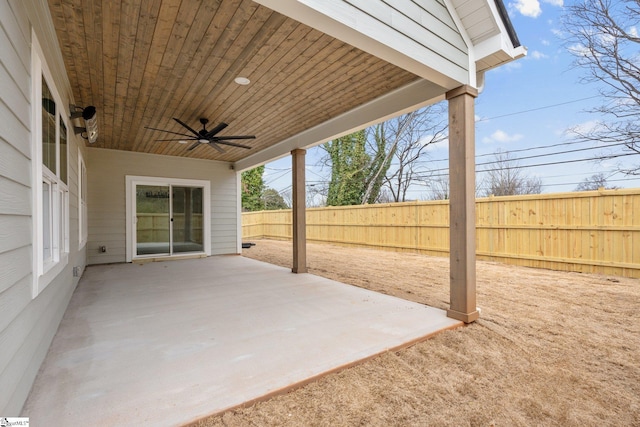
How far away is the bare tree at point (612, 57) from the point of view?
259 inches

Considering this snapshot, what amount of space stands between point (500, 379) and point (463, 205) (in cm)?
148

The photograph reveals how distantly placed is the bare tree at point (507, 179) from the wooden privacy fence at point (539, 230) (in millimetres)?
8486

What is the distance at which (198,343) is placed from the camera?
2.36 metres

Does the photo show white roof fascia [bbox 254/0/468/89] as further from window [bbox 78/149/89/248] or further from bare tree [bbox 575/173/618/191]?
bare tree [bbox 575/173/618/191]

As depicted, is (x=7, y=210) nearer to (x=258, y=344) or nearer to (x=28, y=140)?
(x=28, y=140)

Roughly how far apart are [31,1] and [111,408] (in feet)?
7.99

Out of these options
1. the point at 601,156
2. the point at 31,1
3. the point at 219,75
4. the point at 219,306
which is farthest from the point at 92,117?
the point at 601,156

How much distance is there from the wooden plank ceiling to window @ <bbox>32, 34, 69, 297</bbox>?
1.79ft

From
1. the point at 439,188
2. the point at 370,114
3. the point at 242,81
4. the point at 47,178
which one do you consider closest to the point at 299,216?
the point at 370,114

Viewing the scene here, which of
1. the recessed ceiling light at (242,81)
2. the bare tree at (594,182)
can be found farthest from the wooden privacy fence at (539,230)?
the bare tree at (594,182)

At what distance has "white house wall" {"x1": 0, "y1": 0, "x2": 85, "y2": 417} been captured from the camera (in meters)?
1.28

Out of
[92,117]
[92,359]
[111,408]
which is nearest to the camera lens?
[111,408]

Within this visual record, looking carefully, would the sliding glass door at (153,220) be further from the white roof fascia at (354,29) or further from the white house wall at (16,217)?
the white roof fascia at (354,29)

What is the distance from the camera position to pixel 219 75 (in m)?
3.21
